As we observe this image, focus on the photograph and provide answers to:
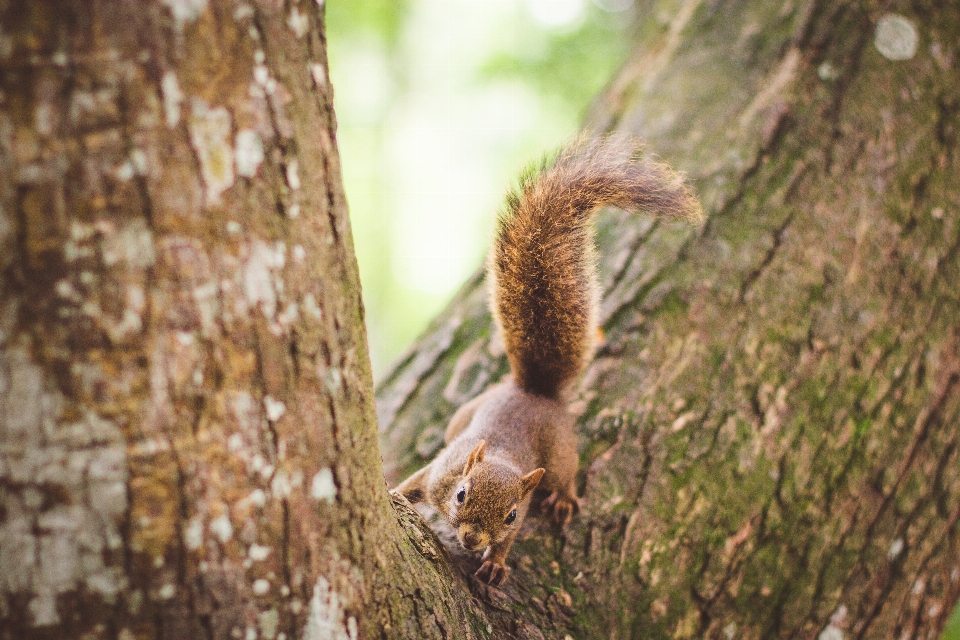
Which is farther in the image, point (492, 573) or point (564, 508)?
point (564, 508)

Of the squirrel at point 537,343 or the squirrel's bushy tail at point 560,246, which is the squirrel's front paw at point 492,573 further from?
the squirrel's bushy tail at point 560,246

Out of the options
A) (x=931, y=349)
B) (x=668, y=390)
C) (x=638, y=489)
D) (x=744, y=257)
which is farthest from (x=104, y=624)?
(x=931, y=349)

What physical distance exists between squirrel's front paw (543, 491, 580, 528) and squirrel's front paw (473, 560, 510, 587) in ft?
1.09

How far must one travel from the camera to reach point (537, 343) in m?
2.49

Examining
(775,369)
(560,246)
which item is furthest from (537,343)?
(775,369)

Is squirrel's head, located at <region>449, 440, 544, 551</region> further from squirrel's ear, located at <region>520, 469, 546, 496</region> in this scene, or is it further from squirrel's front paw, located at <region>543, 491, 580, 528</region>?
squirrel's front paw, located at <region>543, 491, 580, 528</region>

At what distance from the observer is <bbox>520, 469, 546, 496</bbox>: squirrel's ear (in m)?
2.22

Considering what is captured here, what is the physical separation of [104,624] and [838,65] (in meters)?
3.24

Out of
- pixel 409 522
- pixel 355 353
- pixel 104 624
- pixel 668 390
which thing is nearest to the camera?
pixel 104 624

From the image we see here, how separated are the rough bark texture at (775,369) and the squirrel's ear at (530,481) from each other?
0.13 metres

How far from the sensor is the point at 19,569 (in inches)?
39.0

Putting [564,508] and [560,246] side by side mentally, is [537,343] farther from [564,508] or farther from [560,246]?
[564,508]

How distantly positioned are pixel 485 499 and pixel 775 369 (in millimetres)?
1151

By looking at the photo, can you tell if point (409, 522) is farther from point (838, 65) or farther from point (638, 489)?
point (838, 65)
